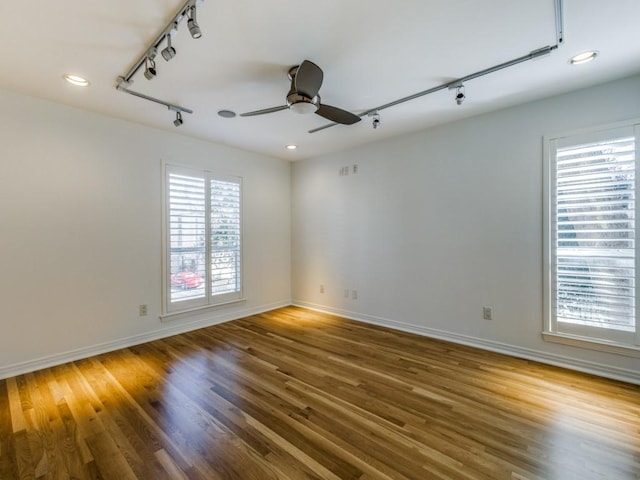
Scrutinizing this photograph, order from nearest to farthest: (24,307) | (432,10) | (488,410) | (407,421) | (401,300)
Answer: (432,10) → (407,421) → (488,410) → (24,307) → (401,300)

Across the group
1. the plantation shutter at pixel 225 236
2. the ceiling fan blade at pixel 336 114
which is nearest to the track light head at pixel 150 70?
the ceiling fan blade at pixel 336 114

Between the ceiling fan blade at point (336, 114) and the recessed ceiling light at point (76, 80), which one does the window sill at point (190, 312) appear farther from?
the ceiling fan blade at point (336, 114)

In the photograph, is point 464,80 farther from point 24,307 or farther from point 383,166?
point 24,307

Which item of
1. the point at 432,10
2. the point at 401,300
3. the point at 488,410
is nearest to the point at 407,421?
the point at 488,410

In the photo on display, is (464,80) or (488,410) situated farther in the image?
(464,80)

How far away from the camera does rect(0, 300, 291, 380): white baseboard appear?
2.75 metres

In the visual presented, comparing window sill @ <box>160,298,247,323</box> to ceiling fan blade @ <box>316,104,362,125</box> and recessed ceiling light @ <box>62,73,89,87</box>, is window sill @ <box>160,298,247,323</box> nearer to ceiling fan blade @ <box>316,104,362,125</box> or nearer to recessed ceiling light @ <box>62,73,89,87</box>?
recessed ceiling light @ <box>62,73,89,87</box>

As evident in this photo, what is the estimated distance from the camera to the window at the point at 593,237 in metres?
2.51

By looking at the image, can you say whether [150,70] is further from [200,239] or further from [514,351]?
[514,351]

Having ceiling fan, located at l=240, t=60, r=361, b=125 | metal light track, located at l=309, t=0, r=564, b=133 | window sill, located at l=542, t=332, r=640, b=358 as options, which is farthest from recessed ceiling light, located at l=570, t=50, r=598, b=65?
window sill, located at l=542, t=332, r=640, b=358

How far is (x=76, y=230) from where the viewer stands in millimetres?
Answer: 3062

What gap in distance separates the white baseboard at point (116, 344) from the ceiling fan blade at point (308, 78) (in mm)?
3365

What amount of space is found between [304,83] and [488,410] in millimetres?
2747

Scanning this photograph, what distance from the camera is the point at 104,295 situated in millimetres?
3258
